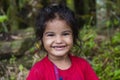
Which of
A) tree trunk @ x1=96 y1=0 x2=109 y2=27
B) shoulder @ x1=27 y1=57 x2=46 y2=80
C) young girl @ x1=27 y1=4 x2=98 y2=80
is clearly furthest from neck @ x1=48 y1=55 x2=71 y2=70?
tree trunk @ x1=96 y1=0 x2=109 y2=27

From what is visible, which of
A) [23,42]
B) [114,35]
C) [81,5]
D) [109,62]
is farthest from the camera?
[81,5]

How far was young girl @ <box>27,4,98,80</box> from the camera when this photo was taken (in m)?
2.86

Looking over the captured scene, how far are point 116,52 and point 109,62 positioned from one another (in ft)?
0.80

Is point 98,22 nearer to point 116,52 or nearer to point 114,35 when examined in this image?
point 114,35

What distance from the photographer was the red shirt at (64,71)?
2879mm

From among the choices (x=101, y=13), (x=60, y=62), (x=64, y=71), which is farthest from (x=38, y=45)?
(x=101, y=13)

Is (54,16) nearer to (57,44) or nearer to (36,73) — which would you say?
(57,44)

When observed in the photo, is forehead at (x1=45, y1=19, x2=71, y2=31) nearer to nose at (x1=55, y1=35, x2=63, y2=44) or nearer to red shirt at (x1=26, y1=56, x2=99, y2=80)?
nose at (x1=55, y1=35, x2=63, y2=44)

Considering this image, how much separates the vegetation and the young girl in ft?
1.62

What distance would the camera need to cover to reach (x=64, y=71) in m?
2.94

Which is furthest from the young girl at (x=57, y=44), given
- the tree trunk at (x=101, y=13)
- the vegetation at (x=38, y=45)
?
the tree trunk at (x=101, y=13)

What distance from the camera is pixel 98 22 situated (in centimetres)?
611

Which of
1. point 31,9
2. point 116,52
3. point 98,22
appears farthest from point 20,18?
point 116,52

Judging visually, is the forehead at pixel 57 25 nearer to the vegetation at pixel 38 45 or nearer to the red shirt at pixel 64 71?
the red shirt at pixel 64 71
